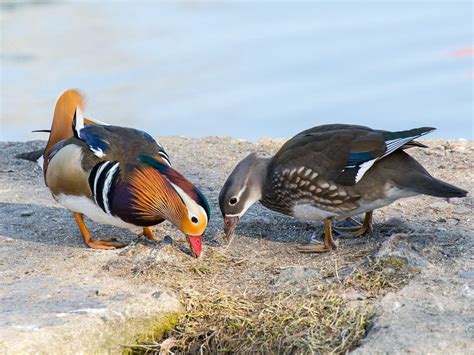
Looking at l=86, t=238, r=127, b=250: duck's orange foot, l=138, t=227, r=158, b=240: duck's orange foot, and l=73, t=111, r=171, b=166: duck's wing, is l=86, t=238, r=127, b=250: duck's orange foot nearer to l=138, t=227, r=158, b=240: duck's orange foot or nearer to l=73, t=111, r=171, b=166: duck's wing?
l=138, t=227, r=158, b=240: duck's orange foot

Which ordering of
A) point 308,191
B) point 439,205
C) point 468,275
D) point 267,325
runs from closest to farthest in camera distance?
point 267,325
point 468,275
point 308,191
point 439,205

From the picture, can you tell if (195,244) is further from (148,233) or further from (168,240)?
(148,233)

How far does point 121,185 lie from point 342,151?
3.66ft

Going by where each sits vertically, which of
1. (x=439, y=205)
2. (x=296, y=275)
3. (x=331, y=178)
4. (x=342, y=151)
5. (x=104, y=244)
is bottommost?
(x=104, y=244)

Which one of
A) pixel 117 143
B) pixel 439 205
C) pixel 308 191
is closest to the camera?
pixel 308 191

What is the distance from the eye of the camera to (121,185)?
4.86m

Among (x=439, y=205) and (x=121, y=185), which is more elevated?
(x=121, y=185)

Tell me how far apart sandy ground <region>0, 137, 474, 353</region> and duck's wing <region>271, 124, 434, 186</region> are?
1.27 ft

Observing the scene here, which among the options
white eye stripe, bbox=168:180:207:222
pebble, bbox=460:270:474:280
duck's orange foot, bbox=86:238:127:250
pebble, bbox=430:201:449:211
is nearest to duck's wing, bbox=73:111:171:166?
white eye stripe, bbox=168:180:207:222

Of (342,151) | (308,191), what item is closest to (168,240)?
(308,191)

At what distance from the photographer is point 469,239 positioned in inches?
189

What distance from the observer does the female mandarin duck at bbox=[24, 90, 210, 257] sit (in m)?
4.80

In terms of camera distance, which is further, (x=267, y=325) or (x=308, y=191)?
(x=308, y=191)

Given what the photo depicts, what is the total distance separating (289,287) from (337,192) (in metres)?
0.60
